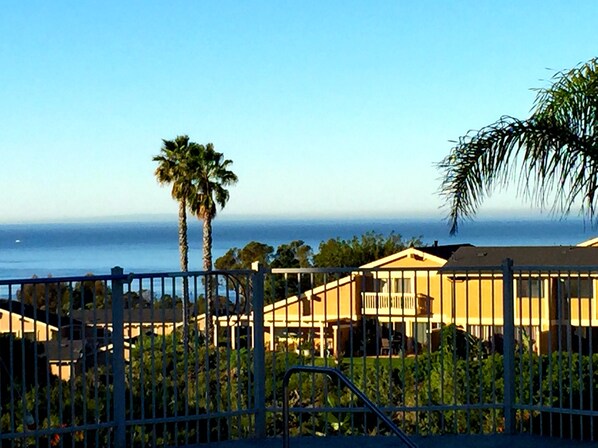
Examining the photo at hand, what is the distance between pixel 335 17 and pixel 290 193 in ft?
184

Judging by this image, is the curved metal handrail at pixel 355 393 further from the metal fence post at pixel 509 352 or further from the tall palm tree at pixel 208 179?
the tall palm tree at pixel 208 179

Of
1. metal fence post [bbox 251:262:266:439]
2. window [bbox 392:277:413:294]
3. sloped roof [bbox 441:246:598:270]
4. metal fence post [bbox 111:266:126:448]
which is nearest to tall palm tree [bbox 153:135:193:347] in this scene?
window [bbox 392:277:413:294]

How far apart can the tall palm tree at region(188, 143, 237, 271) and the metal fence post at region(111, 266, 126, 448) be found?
4142 cm

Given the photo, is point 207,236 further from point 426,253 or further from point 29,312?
point 29,312

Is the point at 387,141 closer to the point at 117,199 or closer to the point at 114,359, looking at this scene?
the point at 117,199

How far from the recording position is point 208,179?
4978cm

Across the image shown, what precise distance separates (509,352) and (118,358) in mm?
2952

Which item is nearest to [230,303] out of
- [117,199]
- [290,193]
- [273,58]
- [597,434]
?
[597,434]

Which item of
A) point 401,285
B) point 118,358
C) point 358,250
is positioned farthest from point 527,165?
point 358,250

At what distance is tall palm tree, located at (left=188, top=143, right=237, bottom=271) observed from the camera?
4909cm

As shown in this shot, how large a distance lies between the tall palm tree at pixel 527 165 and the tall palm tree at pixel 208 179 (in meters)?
39.4

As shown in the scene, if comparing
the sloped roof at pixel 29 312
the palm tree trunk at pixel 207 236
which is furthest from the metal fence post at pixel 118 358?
the palm tree trunk at pixel 207 236

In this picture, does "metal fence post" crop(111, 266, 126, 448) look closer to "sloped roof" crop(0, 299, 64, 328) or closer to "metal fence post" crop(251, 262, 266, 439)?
"sloped roof" crop(0, 299, 64, 328)

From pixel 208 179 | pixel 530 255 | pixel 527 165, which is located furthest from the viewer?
pixel 208 179
